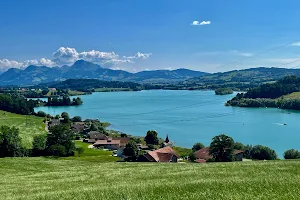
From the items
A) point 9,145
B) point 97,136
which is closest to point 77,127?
point 97,136

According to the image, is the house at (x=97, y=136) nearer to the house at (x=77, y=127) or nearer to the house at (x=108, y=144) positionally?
the house at (x=108, y=144)

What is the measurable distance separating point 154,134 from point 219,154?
5493cm

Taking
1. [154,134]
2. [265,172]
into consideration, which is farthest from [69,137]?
[265,172]

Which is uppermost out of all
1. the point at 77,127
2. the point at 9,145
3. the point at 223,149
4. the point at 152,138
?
the point at 9,145

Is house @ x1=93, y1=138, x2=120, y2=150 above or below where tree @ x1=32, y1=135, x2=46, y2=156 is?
below

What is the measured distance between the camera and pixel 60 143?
222 feet

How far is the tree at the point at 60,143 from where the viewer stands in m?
63.1

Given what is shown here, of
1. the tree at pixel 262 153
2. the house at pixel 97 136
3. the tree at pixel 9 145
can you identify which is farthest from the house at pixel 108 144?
the tree at pixel 9 145

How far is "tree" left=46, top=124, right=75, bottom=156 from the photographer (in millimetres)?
63084

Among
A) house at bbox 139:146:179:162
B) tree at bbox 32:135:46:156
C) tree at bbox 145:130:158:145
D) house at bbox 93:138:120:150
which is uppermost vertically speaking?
tree at bbox 32:135:46:156

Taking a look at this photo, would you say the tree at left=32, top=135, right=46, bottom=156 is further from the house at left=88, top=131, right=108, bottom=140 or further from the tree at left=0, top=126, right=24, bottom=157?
the house at left=88, top=131, right=108, bottom=140

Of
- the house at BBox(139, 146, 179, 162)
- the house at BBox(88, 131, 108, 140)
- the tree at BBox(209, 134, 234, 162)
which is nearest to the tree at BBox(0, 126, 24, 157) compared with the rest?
the house at BBox(139, 146, 179, 162)

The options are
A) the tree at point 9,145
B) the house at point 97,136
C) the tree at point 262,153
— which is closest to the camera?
the tree at point 9,145

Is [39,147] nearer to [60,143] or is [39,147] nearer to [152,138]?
[60,143]
